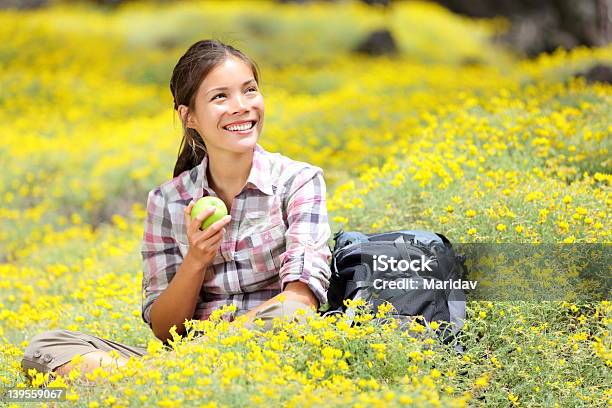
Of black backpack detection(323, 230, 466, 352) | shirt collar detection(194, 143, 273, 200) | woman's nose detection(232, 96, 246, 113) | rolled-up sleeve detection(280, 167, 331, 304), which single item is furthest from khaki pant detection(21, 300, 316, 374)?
woman's nose detection(232, 96, 246, 113)

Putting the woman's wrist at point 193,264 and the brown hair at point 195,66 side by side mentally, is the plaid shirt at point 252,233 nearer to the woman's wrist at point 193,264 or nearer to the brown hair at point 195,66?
the woman's wrist at point 193,264

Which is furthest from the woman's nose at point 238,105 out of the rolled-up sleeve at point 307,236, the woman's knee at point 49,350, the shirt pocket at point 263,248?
the woman's knee at point 49,350

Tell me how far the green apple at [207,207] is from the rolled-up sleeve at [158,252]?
1.10ft

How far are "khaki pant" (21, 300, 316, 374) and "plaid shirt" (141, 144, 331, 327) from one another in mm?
158

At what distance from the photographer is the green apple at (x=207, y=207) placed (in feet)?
10.8

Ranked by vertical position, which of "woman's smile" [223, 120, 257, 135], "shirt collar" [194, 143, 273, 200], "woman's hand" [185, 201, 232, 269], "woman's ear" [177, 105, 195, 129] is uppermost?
"woman's ear" [177, 105, 195, 129]

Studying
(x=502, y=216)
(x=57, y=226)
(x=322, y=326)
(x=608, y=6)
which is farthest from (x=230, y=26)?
(x=322, y=326)

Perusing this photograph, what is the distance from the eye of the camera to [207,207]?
3289mm

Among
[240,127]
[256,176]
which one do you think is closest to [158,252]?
[256,176]

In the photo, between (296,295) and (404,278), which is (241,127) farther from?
(404,278)

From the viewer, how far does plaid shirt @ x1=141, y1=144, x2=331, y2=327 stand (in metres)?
3.42

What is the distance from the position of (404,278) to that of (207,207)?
0.83 meters

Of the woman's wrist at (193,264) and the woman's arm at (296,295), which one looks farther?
the woman's wrist at (193,264)

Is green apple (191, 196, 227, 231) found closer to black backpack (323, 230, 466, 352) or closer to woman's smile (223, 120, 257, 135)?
woman's smile (223, 120, 257, 135)
